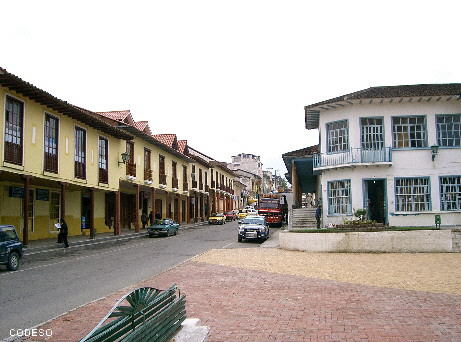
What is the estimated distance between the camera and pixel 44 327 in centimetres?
703

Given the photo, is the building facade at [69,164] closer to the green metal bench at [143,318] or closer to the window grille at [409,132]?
the green metal bench at [143,318]

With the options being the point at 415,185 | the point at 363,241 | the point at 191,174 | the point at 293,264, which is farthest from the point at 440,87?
the point at 191,174

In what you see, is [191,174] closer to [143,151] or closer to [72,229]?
[143,151]

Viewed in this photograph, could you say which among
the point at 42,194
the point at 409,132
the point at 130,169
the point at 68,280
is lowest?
the point at 68,280

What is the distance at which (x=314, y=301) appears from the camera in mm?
8719

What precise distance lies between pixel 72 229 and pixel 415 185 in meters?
20.2

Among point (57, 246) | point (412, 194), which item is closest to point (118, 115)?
point (57, 246)

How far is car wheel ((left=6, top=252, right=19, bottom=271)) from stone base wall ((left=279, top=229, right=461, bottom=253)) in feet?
38.7

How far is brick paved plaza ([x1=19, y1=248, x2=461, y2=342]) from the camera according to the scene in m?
6.61

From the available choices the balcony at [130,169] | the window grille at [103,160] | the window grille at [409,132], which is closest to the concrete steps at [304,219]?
the window grille at [409,132]

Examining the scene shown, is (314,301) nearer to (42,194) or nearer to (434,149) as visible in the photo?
(434,149)

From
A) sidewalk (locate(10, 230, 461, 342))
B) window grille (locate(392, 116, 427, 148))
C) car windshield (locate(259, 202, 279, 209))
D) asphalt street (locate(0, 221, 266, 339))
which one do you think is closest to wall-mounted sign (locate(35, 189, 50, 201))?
asphalt street (locate(0, 221, 266, 339))

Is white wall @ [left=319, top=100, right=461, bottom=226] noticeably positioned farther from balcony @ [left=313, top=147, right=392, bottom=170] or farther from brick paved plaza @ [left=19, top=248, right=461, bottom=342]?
brick paved plaza @ [left=19, top=248, right=461, bottom=342]

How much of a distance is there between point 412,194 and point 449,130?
161 inches
